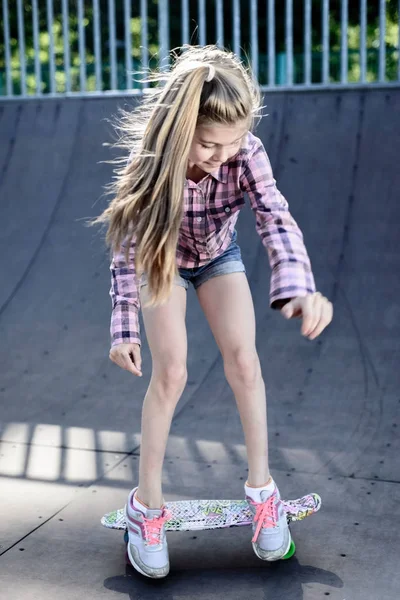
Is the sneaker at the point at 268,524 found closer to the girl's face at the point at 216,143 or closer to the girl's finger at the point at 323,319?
the girl's finger at the point at 323,319

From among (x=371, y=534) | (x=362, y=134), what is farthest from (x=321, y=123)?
(x=371, y=534)

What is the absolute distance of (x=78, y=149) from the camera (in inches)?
246

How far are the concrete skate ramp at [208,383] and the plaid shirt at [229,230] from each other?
0.79 m

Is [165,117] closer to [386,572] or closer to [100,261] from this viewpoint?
[386,572]

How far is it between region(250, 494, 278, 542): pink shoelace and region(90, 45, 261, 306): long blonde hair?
0.72 metres

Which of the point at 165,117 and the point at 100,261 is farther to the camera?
the point at 100,261

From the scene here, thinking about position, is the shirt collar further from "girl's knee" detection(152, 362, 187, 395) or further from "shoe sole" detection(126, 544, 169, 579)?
"shoe sole" detection(126, 544, 169, 579)

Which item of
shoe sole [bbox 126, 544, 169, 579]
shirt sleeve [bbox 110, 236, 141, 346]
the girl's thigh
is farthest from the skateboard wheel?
shirt sleeve [bbox 110, 236, 141, 346]

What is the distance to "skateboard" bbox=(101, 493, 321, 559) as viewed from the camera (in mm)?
2436

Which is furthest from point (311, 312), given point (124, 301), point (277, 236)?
point (124, 301)

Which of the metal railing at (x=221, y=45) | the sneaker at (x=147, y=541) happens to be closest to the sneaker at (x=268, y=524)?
the sneaker at (x=147, y=541)

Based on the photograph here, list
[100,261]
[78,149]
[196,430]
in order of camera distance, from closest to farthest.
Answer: [196,430] → [100,261] → [78,149]

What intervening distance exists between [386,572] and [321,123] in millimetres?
4203

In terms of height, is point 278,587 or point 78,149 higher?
point 78,149
